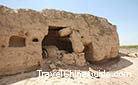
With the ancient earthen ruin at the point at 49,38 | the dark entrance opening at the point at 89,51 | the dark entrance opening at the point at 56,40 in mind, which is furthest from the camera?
the dark entrance opening at the point at 89,51

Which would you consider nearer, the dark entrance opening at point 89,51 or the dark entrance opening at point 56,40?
the dark entrance opening at point 56,40

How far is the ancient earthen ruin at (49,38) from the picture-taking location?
21.8 feet

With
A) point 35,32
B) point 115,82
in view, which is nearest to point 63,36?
point 35,32

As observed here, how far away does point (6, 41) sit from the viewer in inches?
259

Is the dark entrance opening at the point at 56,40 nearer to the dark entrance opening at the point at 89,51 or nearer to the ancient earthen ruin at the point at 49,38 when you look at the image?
the ancient earthen ruin at the point at 49,38

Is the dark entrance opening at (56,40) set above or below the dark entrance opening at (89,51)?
above

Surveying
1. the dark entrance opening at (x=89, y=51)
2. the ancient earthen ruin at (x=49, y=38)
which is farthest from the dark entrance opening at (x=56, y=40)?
the dark entrance opening at (x=89, y=51)

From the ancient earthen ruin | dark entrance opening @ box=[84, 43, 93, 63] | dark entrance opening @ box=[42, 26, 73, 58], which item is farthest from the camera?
dark entrance opening @ box=[84, 43, 93, 63]

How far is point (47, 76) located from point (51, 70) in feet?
2.53

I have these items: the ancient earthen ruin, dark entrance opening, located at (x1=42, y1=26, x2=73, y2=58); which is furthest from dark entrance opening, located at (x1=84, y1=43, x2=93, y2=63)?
dark entrance opening, located at (x1=42, y1=26, x2=73, y2=58)

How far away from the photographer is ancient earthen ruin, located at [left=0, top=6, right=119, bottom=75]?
21.8 feet

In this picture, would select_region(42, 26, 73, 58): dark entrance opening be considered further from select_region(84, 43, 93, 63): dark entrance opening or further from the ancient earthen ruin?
select_region(84, 43, 93, 63): dark entrance opening

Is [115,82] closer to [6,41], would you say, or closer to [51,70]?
[51,70]

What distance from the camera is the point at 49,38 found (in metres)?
10.0
